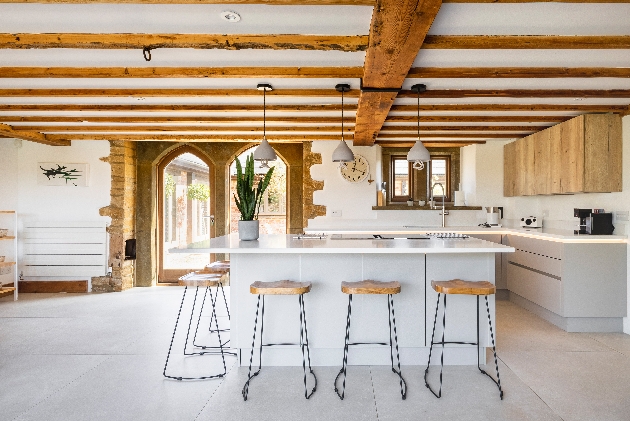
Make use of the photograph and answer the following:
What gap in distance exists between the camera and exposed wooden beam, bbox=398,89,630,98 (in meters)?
4.08

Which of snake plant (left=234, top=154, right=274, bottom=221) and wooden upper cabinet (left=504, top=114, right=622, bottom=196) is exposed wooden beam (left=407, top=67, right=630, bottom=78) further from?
snake plant (left=234, top=154, right=274, bottom=221)

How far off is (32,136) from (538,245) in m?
6.95

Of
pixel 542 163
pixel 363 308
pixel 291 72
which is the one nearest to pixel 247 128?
pixel 291 72

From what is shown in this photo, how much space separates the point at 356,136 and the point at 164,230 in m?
3.93

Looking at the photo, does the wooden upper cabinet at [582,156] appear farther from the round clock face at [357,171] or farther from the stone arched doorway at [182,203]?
the stone arched doorway at [182,203]

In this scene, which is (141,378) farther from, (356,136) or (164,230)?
(164,230)

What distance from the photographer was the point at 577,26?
9.11ft

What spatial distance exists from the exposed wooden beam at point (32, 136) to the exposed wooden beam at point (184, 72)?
254 cm

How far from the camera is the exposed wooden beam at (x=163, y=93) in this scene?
165 inches

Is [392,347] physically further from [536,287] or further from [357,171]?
[357,171]

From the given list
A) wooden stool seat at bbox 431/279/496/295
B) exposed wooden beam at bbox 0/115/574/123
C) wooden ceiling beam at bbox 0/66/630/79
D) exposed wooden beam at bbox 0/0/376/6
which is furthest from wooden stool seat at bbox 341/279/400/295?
exposed wooden beam at bbox 0/115/574/123

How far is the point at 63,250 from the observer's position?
6777 millimetres

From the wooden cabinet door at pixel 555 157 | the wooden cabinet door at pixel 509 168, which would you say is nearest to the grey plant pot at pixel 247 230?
the wooden cabinet door at pixel 555 157

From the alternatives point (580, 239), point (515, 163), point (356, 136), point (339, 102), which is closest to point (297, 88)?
point (339, 102)
